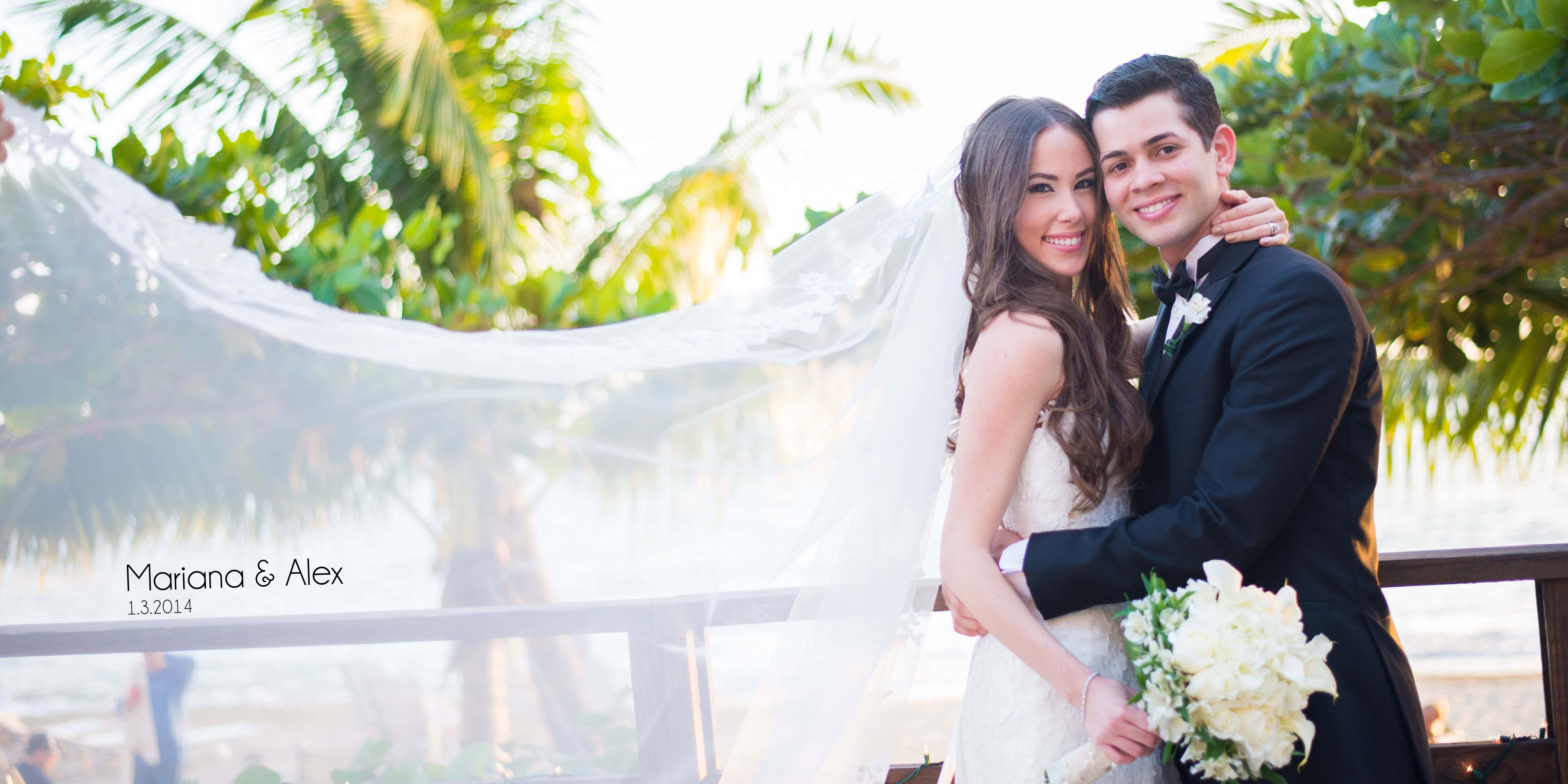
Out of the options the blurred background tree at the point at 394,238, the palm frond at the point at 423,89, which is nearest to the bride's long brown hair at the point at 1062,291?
the blurred background tree at the point at 394,238

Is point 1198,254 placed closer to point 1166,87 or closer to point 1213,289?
point 1213,289

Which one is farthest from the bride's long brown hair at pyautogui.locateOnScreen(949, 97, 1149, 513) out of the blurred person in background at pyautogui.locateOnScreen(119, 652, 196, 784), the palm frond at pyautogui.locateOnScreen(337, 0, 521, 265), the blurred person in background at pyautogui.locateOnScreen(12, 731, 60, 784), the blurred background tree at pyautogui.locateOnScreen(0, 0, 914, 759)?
the palm frond at pyautogui.locateOnScreen(337, 0, 521, 265)

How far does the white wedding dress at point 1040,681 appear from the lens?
6.11 feet

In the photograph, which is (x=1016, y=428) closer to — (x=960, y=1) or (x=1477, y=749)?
(x=1477, y=749)

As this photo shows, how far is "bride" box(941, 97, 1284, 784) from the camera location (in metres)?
1.83

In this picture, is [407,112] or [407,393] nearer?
[407,393]

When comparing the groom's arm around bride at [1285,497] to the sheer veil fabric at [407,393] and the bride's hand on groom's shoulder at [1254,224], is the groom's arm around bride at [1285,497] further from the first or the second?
the sheer veil fabric at [407,393]

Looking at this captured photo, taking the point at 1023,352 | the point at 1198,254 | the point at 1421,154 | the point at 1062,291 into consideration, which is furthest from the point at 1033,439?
the point at 1421,154

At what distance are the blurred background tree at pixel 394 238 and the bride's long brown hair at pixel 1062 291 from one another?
131cm

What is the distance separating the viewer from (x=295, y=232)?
500cm

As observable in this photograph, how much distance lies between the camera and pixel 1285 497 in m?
1.66

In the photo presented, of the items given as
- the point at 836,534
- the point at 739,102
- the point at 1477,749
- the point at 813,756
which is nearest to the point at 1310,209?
the point at 1477,749

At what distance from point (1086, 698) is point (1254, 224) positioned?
975 millimetres

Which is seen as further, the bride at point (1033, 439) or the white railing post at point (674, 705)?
the white railing post at point (674, 705)
